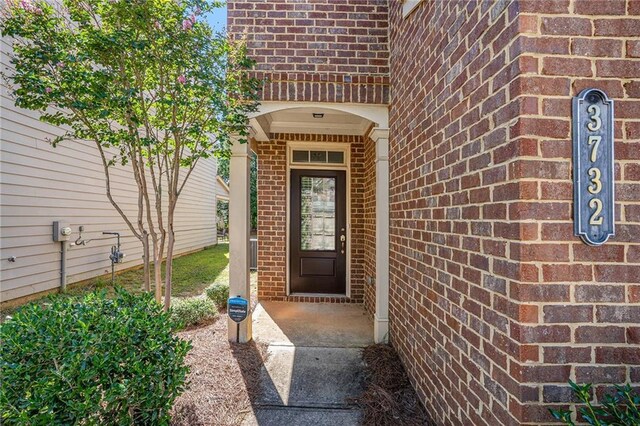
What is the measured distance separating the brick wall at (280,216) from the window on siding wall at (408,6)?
2.34m

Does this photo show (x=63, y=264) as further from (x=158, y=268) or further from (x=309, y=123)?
(x=309, y=123)

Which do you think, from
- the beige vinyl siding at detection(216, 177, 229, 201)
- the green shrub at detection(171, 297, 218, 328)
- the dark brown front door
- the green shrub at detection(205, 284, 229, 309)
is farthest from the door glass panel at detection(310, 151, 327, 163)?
the beige vinyl siding at detection(216, 177, 229, 201)

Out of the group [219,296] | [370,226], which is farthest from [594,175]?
[219,296]

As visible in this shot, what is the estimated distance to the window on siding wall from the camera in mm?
2602

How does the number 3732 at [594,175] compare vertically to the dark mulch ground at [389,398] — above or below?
above

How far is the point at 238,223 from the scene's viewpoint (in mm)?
3561

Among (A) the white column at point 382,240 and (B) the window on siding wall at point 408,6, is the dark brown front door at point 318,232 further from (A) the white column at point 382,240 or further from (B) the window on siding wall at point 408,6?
(B) the window on siding wall at point 408,6

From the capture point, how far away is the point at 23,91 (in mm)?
2396

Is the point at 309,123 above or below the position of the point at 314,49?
below

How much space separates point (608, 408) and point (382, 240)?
7.85ft

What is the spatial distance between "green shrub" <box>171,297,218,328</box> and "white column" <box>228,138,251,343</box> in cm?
77

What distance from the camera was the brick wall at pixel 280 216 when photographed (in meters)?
5.12

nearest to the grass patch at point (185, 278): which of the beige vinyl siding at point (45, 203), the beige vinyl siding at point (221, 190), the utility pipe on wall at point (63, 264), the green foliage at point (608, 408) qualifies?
the utility pipe on wall at point (63, 264)

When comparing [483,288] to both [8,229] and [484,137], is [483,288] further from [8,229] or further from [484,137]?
[8,229]
